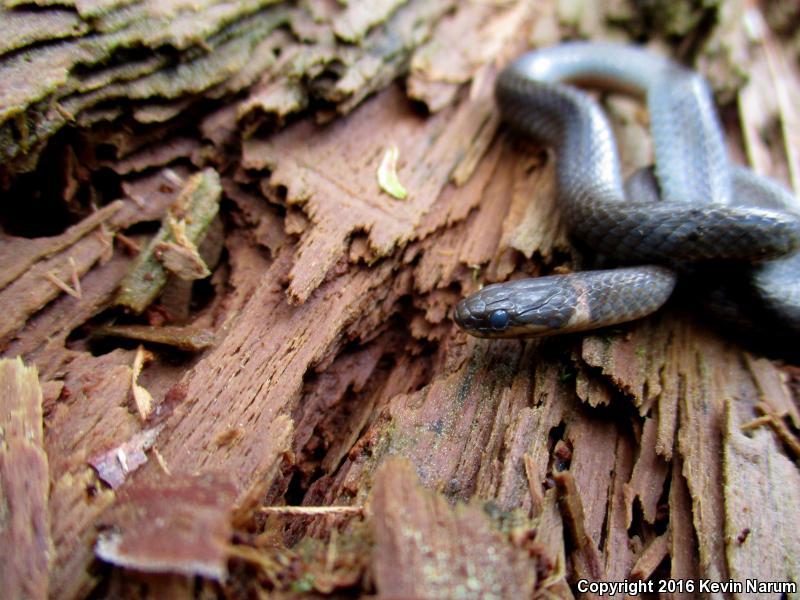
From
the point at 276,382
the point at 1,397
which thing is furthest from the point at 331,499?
the point at 1,397

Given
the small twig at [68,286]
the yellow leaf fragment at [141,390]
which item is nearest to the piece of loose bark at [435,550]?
the yellow leaf fragment at [141,390]

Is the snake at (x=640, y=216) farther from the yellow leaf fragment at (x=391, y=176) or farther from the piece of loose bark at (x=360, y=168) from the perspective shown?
the yellow leaf fragment at (x=391, y=176)

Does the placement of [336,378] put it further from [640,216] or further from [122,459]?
[640,216]

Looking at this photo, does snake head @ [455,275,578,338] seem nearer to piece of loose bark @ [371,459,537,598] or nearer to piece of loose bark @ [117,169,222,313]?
piece of loose bark @ [371,459,537,598]

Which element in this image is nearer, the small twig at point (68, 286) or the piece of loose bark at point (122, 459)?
the piece of loose bark at point (122, 459)

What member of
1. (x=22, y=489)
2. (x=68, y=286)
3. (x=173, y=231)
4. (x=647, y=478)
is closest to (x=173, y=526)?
(x=22, y=489)

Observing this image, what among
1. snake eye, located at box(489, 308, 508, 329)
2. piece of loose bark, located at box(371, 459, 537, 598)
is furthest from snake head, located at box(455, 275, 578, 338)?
piece of loose bark, located at box(371, 459, 537, 598)

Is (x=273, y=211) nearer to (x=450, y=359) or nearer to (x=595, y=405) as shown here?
(x=450, y=359)
